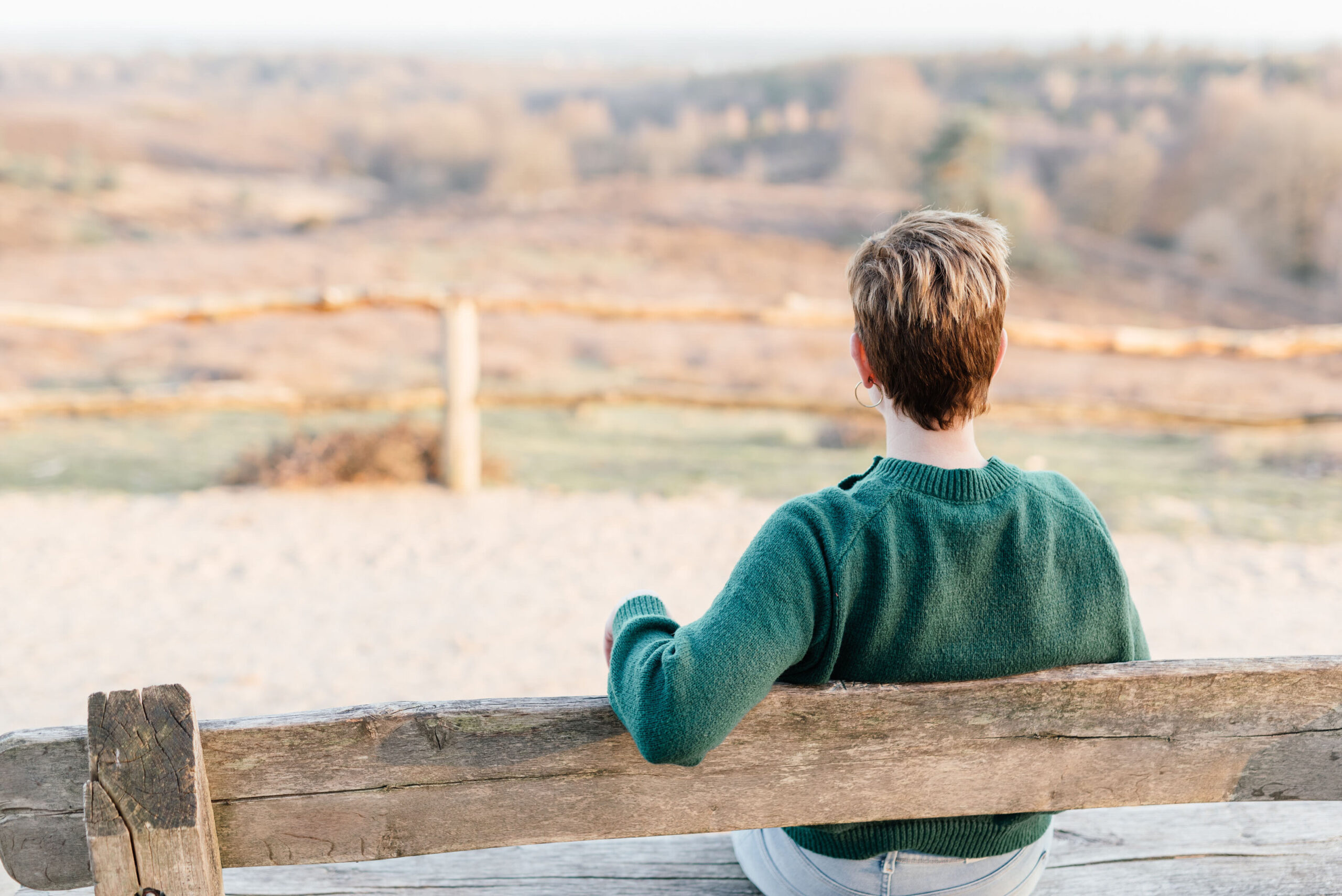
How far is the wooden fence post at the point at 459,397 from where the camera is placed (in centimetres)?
486

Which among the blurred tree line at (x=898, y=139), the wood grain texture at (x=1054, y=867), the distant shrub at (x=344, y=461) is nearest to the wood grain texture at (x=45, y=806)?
the wood grain texture at (x=1054, y=867)

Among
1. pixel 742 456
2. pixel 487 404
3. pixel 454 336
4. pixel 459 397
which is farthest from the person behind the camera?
pixel 742 456

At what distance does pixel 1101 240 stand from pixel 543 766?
58.2 ft

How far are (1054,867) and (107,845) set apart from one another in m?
1.25

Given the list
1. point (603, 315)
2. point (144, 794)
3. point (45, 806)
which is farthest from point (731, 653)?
point (603, 315)

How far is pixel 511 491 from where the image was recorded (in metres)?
5.20

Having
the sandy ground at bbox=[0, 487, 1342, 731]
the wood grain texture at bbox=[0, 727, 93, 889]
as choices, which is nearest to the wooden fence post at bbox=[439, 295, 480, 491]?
the sandy ground at bbox=[0, 487, 1342, 731]

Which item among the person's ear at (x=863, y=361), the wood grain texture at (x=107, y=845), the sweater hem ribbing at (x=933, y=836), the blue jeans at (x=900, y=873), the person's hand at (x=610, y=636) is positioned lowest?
the blue jeans at (x=900, y=873)

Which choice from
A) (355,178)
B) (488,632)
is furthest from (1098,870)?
(355,178)

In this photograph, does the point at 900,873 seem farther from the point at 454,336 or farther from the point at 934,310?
the point at 454,336

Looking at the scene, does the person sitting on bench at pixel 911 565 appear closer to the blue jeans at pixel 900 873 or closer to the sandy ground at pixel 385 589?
the blue jeans at pixel 900 873

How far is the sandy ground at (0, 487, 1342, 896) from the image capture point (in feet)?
10.4

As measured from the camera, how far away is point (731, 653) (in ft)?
3.05

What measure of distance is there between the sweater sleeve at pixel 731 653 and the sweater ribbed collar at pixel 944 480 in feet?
0.39
